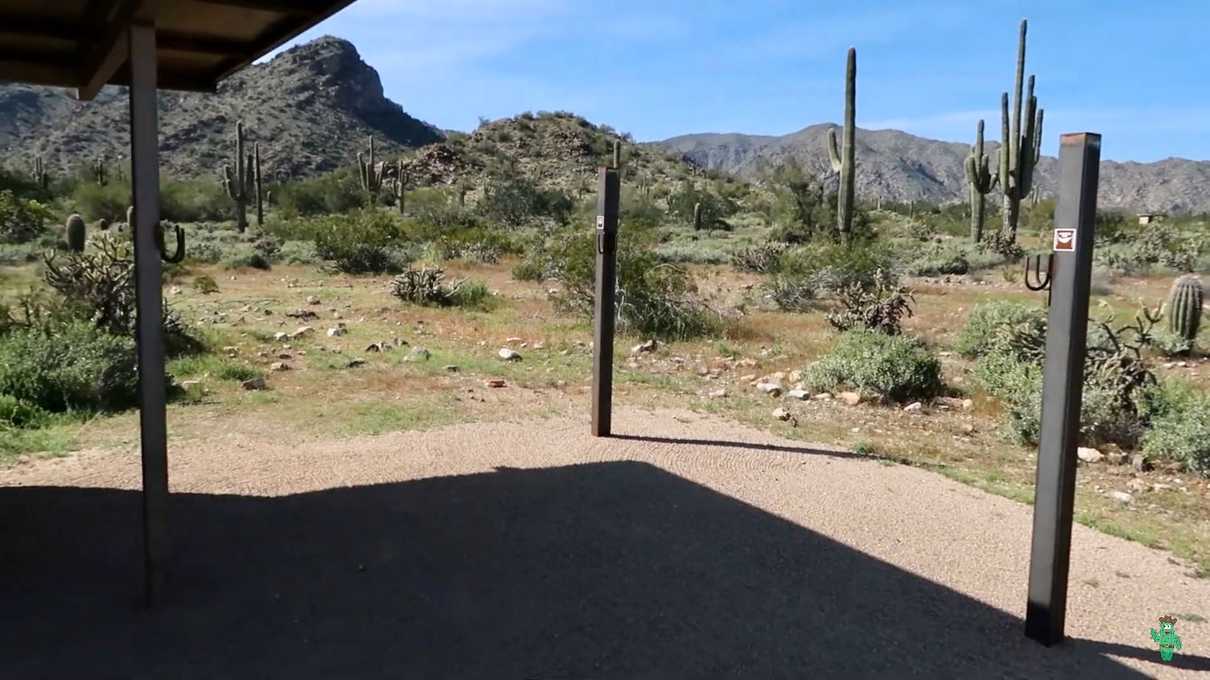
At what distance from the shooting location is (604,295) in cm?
731

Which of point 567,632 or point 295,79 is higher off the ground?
point 295,79

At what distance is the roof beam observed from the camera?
3873 mm

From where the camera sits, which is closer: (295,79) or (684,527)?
(684,527)

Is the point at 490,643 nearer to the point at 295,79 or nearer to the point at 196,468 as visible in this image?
the point at 196,468

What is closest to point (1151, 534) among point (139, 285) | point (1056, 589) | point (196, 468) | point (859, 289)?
point (1056, 589)

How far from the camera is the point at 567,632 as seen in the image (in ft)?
12.8

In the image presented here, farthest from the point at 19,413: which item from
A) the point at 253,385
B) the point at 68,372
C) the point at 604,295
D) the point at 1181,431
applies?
the point at 1181,431

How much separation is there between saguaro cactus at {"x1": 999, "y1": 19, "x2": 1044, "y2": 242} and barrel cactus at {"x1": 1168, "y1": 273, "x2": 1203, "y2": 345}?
520 inches

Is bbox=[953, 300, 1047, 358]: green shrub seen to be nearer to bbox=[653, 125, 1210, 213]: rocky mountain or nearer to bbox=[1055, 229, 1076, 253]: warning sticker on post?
bbox=[1055, 229, 1076, 253]: warning sticker on post

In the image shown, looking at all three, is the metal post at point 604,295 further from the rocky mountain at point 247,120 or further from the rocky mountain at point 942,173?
the rocky mountain at point 942,173

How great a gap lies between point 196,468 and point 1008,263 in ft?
76.2

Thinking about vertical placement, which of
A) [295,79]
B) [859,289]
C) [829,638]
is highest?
[295,79]
